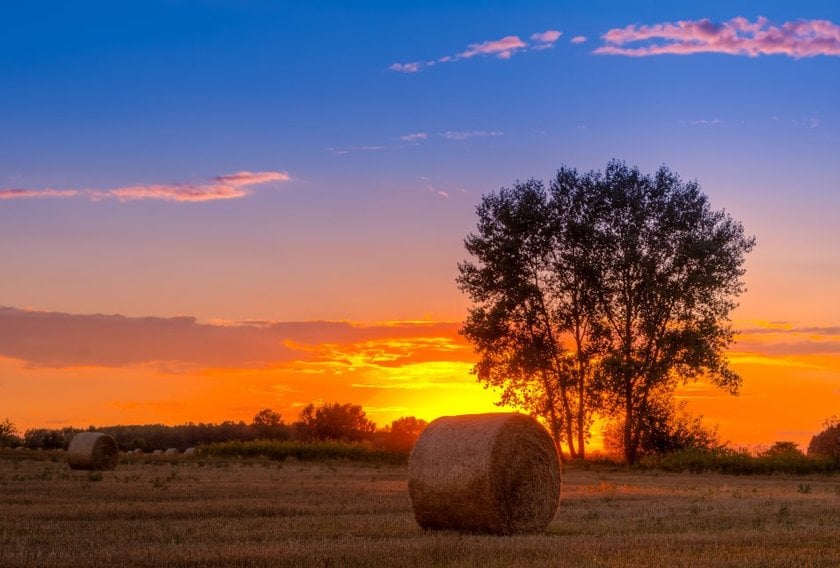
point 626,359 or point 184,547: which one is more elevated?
point 626,359

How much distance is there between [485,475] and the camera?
16.8 metres

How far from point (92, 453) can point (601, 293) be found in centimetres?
2165

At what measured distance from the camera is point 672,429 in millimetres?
43031

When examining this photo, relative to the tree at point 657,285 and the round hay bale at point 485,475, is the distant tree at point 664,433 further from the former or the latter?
the round hay bale at point 485,475

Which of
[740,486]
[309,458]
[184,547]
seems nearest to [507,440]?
[184,547]

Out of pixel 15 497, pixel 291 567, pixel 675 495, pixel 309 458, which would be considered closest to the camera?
pixel 291 567

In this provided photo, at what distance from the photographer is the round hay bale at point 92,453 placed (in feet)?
106

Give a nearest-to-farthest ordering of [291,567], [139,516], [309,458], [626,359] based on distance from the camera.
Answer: [291,567] → [139,516] → [626,359] → [309,458]

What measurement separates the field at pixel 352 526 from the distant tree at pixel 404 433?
19.5m

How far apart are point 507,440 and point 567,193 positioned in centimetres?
2699

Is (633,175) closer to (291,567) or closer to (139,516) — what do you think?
(139,516)

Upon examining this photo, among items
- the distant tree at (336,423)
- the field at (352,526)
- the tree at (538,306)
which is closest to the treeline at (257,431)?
the distant tree at (336,423)

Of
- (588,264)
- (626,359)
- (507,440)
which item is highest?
(588,264)

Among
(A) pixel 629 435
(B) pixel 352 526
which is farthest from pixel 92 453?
(A) pixel 629 435
